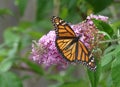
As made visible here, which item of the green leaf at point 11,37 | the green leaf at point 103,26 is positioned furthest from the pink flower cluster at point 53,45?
the green leaf at point 11,37

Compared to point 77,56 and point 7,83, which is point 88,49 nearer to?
point 77,56

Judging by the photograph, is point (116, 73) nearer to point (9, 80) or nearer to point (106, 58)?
point (106, 58)

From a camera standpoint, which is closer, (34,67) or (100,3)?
(100,3)

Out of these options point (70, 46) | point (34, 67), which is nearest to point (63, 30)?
point (70, 46)

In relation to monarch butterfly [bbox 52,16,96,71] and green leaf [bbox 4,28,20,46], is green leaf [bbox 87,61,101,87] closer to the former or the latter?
monarch butterfly [bbox 52,16,96,71]

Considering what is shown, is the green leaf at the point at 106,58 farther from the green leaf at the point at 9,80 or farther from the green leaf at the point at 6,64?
the green leaf at the point at 6,64

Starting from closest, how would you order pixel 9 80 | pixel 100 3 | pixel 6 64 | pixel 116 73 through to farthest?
pixel 116 73
pixel 100 3
pixel 9 80
pixel 6 64
